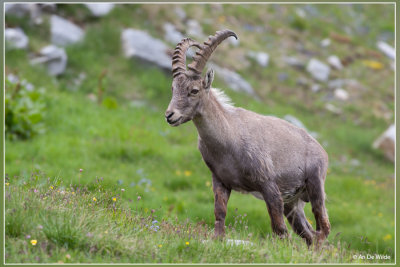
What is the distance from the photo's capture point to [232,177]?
715cm

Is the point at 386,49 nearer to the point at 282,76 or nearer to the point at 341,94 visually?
the point at 341,94

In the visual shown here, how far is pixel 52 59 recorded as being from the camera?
59.9 ft

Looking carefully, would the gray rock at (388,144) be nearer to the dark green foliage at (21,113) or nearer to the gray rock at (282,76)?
the gray rock at (282,76)

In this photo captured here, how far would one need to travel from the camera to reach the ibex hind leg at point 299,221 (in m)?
8.51

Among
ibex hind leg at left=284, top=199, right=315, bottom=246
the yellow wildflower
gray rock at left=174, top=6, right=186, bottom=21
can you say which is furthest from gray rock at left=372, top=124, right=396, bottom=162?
ibex hind leg at left=284, top=199, right=315, bottom=246

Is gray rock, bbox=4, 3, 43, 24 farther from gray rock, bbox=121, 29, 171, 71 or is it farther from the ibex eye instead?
the ibex eye

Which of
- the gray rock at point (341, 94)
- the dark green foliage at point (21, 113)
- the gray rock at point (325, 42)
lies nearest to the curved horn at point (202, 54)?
the dark green foliage at point (21, 113)

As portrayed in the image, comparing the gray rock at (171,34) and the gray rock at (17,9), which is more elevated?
the gray rock at (17,9)

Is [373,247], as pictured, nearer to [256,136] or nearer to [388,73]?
[256,136]

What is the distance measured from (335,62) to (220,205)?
21445mm

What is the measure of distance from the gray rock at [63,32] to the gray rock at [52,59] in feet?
4.24

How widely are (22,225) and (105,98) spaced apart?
40.6 ft

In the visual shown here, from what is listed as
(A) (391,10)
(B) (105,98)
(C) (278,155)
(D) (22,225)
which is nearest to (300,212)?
(C) (278,155)

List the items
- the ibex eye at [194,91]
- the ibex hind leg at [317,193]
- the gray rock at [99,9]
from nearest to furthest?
the ibex eye at [194,91] → the ibex hind leg at [317,193] → the gray rock at [99,9]
